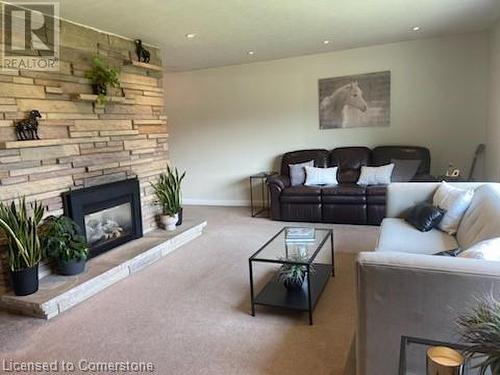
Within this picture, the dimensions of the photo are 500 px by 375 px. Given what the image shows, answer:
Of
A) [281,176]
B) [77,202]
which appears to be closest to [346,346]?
[77,202]

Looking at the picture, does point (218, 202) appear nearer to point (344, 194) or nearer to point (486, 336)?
point (344, 194)

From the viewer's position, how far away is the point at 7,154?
288 centimetres

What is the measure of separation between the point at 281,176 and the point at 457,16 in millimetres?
2916

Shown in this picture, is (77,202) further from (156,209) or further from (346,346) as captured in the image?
(346,346)

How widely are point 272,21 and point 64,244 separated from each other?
2.96 meters

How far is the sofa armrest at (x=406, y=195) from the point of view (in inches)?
136

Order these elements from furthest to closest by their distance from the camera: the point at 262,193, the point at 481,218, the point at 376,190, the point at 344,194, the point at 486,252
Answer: the point at 262,193 → the point at 344,194 → the point at 376,190 → the point at 481,218 → the point at 486,252

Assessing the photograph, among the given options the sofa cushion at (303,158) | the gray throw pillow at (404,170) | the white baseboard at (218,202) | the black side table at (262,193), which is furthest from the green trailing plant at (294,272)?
the white baseboard at (218,202)

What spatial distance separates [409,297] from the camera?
1501 millimetres

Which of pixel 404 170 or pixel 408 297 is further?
pixel 404 170

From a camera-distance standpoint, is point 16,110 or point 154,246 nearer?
point 16,110

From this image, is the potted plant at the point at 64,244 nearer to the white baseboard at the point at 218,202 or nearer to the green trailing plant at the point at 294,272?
the green trailing plant at the point at 294,272

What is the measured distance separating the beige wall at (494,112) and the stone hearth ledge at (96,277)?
3.86 m

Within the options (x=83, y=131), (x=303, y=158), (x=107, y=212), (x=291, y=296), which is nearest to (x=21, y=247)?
(x=107, y=212)
